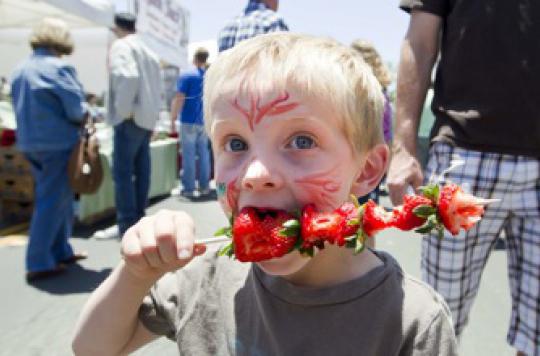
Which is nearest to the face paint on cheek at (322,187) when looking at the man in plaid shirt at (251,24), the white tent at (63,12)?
the man in plaid shirt at (251,24)

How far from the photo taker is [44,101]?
3.84m

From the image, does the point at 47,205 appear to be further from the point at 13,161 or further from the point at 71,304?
the point at 13,161

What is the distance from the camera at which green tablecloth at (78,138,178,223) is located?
5578 mm

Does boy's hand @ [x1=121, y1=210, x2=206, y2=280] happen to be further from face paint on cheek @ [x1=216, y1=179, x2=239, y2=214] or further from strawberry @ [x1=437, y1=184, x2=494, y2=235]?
strawberry @ [x1=437, y1=184, x2=494, y2=235]

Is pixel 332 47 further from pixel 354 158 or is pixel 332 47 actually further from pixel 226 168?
pixel 226 168

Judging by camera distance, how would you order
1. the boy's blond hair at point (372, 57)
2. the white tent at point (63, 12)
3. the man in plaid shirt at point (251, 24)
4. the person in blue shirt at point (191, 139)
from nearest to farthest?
1. the man in plaid shirt at point (251, 24)
2. the boy's blond hair at point (372, 57)
3. the person in blue shirt at point (191, 139)
4. the white tent at point (63, 12)

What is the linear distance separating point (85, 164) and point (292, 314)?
10.7 feet

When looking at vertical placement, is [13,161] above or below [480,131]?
below

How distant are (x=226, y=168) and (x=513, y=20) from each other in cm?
120

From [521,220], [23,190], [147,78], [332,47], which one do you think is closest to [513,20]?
[521,220]

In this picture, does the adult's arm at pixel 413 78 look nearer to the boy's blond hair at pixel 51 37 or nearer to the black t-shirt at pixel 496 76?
the black t-shirt at pixel 496 76

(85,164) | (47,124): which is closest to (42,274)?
(85,164)

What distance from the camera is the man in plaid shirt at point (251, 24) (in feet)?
11.2

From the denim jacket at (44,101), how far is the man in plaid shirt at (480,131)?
8.97 feet
